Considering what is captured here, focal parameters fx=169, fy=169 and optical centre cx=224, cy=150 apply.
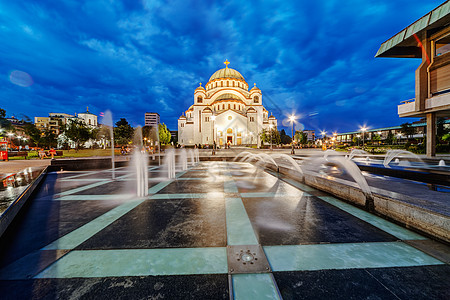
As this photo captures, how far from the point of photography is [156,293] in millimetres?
1646

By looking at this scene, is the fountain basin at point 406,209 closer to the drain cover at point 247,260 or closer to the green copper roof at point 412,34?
the drain cover at point 247,260

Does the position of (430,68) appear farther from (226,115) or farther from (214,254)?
(226,115)

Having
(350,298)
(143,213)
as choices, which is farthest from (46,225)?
(350,298)

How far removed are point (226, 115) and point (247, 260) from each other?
54492 mm

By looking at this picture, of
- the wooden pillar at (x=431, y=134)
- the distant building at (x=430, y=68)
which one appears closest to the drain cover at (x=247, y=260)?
the distant building at (x=430, y=68)

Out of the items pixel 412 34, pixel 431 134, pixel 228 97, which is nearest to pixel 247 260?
pixel 412 34

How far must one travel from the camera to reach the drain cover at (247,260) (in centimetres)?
195

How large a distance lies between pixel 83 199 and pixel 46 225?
1564mm

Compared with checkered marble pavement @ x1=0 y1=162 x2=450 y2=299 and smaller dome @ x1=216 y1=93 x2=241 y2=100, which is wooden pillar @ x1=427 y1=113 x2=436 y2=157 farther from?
smaller dome @ x1=216 y1=93 x2=241 y2=100

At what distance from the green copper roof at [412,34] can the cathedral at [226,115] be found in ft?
121

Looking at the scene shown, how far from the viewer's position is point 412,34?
1605 centimetres

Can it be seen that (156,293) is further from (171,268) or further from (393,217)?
(393,217)

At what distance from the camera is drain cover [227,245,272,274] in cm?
A: 195

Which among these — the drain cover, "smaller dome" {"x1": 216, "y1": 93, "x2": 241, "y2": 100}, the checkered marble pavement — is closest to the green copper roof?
the checkered marble pavement
